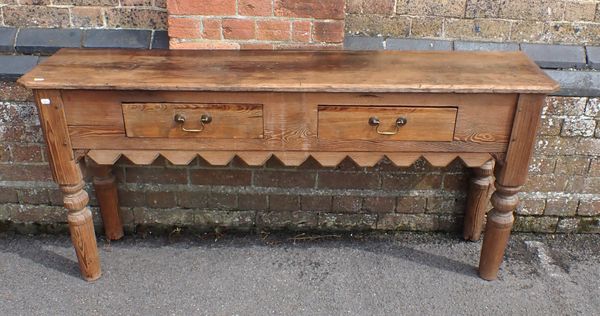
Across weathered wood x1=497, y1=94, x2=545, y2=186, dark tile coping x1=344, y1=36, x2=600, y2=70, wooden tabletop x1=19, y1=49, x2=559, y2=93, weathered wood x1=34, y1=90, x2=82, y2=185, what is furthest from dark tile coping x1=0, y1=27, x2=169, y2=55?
weathered wood x1=497, y1=94, x2=545, y2=186

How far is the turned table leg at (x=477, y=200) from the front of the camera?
8.66 feet

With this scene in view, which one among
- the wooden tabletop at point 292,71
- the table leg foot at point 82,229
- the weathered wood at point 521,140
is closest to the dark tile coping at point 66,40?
the wooden tabletop at point 292,71

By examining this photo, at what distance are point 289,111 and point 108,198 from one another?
122cm

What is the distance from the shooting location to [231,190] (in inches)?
109

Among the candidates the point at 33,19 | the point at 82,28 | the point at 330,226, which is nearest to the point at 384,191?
the point at 330,226

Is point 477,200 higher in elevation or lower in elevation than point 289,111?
lower

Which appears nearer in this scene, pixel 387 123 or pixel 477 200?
pixel 387 123

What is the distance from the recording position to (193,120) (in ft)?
6.68

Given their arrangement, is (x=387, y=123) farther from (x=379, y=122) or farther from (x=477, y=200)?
(x=477, y=200)

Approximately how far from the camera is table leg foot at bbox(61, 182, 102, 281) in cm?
225

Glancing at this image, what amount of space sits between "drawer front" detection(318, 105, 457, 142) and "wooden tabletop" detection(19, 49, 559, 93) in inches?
3.7

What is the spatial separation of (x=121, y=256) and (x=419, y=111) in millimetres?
1653

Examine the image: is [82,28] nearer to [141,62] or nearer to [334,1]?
[141,62]

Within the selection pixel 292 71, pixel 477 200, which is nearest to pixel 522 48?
pixel 477 200
